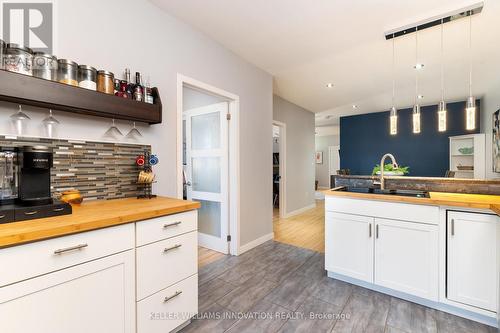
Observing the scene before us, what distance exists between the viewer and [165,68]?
213 centimetres

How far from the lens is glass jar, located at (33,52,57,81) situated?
1295 millimetres

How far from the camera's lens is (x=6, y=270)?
88 cm

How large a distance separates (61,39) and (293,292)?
8.78 feet

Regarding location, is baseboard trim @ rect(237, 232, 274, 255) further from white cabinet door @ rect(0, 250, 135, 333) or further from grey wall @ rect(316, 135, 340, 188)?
grey wall @ rect(316, 135, 340, 188)

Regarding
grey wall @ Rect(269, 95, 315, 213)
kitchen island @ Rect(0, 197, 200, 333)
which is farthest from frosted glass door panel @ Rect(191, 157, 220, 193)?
grey wall @ Rect(269, 95, 315, 213)

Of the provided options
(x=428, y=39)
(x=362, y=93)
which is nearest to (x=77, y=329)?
(x=428, y=39)

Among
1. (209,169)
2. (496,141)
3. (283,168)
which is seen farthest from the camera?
(283,168)

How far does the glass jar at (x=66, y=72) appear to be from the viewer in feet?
4.61

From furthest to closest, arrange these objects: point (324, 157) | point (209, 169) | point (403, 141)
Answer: point (324, 157) → point (403, 141) → point (209, 169)

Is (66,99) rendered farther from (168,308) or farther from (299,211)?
(299,211)

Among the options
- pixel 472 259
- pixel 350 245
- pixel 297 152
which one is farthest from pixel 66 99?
pixel 297 152

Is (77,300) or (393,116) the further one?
(393,116)

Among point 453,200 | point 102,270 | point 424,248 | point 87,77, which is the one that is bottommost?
point 424,248
